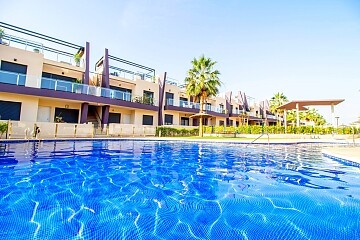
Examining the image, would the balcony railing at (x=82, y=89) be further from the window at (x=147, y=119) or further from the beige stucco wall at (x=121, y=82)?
the beige stucco wall at (x=121, y=82)

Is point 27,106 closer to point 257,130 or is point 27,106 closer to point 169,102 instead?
point 169,102

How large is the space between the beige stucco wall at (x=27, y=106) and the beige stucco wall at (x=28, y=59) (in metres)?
1.75

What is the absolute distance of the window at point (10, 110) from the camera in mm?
15781

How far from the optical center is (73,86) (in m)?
17.4

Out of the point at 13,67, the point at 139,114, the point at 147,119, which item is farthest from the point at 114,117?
the point at 13,67

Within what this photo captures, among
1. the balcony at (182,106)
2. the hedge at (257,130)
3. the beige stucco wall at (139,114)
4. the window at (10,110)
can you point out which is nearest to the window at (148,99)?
the beige stucco wall at (139,114)

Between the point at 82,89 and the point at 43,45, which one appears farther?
the point at 43,45

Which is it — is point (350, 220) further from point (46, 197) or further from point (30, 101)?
point (30, 101)

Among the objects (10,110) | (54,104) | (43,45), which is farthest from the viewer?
(54,104)

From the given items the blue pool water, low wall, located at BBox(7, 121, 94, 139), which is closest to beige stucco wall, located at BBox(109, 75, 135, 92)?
low wall, located at BBox(7, 121, 94, 139)

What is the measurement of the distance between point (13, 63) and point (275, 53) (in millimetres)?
22157

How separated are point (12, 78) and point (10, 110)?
2807 mm

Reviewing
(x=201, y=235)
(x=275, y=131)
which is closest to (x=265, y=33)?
(x=275, y=131)

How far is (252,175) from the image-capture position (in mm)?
5844
